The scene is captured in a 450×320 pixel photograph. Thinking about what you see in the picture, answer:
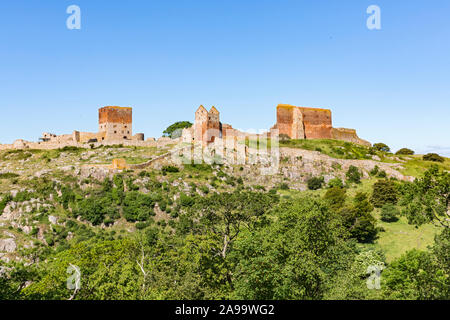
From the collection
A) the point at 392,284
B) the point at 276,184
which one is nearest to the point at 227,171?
the point at 276,184

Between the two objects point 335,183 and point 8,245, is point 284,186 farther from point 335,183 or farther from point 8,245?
point 8,245

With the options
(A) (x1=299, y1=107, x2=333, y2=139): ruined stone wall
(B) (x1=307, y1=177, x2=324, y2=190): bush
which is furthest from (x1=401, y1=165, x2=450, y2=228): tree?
(A) (x1=299, y1=107, x2=333, y2=139): ruined stone wall

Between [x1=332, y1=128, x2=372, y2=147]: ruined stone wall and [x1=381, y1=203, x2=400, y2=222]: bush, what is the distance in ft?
188

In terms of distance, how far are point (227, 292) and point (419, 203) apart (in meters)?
16.2

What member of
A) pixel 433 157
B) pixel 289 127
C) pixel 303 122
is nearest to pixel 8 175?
pixel 289 127

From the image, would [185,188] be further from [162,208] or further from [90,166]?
[90,166]

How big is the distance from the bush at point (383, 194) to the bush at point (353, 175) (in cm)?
1298

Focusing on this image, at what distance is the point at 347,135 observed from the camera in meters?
117

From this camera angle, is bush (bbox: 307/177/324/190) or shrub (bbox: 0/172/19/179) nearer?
shrub (bbox: 0/172/19/179)

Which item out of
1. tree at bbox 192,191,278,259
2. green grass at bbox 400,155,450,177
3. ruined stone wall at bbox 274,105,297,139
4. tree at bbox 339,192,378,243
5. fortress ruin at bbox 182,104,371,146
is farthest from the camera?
ruined stone wall at bbox 274,105,297,139

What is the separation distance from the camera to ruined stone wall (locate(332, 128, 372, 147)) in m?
116

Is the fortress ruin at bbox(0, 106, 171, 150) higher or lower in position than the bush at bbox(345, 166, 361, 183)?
higher

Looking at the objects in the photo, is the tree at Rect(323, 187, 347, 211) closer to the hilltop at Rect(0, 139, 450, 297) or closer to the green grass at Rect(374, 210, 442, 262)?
the hilltop at Rect(0, 139, 450, 297)

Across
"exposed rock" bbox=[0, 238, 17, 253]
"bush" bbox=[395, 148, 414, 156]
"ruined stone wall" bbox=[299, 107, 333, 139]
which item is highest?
"ruined stone wall" bbox=[299, 107, 333, 139]
